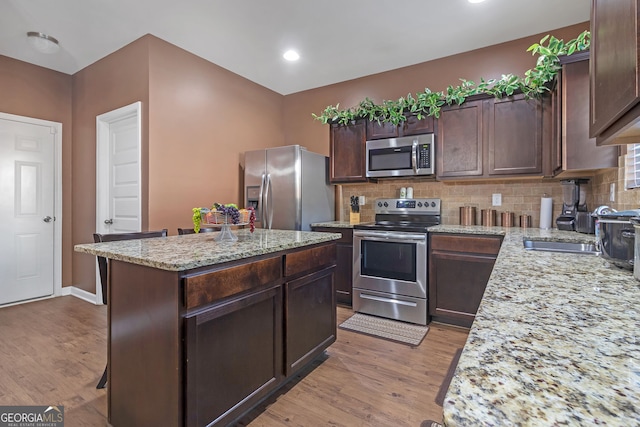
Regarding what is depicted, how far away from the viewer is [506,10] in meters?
2.71

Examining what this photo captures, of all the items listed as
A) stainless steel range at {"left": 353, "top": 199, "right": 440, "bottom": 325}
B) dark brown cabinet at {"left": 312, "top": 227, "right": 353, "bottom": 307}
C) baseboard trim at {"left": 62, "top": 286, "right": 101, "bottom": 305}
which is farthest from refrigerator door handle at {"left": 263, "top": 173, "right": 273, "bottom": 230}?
baseboard trim at {"left": 62, "top": 286, "right": 101, "bottom": 305}

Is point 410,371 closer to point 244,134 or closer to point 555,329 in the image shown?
point 555,329

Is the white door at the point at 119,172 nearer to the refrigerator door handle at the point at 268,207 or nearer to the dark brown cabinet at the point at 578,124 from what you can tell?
the refrigerator door handle at the point at 268,207

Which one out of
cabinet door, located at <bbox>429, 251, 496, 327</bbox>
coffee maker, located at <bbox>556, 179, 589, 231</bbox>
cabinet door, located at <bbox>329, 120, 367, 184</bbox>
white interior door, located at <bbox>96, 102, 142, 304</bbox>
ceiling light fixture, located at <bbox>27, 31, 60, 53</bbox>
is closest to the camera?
coffee maker, located at <bbox>556, 179, 589, 231</bbox>

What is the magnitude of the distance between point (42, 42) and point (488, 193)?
4.70 m

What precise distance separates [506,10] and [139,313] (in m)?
3.48

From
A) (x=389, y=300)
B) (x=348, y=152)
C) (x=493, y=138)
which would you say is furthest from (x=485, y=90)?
(x=389, y=300)

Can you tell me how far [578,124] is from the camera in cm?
221

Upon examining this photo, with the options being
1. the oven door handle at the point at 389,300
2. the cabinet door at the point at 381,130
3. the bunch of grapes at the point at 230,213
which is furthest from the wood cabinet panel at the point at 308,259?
the cabinet door at the point at 381,130

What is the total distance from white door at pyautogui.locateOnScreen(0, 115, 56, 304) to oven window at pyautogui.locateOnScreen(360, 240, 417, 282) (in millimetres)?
3822

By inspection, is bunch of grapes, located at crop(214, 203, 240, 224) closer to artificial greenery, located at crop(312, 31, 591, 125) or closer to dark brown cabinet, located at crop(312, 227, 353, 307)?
dark brown cabinet, located at crop(312, 227, 353, 307)

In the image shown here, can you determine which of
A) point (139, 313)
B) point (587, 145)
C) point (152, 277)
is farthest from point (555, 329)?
point (587, 145)

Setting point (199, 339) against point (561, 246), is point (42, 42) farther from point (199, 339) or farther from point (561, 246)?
point (561, 246)

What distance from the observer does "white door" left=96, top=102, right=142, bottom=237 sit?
333cm
